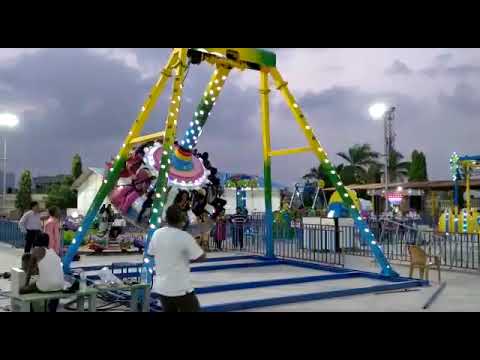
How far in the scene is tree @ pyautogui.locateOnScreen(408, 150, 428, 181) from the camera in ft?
159

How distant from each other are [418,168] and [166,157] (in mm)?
43533

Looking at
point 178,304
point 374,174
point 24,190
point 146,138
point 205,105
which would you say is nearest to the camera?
point 178,304

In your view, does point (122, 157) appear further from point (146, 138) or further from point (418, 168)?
point (418, 168)

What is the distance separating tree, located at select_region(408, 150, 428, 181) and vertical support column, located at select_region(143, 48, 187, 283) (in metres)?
42.4

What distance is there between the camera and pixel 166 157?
349 inches

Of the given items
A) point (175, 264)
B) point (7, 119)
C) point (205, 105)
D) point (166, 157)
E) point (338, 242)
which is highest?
point (7, 119)

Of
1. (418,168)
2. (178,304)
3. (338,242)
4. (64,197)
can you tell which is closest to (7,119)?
(338,242)

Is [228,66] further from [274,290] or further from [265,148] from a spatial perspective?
[274,290]

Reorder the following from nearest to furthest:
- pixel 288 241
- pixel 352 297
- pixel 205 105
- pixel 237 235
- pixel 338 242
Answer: pixel 352 297
pixel 205 105
pixel 338 242
pixel 288 241
pixel 237 235

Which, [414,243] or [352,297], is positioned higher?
[414,243]

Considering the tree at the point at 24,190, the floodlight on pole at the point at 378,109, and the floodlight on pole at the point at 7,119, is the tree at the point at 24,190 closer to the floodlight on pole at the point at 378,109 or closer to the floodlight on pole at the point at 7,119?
the floodlight on pole at the point at 7,119

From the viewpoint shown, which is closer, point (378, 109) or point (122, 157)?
point (122, 157)
